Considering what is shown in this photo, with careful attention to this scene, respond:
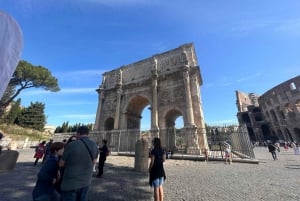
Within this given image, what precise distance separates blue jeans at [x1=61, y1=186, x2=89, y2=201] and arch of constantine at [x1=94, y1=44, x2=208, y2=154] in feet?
39.3

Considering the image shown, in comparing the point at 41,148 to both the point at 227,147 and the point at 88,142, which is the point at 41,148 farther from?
the point at 227,147

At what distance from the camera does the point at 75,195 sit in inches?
81.4

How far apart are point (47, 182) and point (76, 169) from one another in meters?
0.44

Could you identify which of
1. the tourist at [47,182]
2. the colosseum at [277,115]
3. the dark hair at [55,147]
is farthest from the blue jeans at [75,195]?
the colosseum at [277,115]

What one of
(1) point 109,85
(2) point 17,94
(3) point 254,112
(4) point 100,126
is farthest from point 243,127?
(3) point 254,112

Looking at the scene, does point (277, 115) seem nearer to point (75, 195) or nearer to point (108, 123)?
point (108, 123)

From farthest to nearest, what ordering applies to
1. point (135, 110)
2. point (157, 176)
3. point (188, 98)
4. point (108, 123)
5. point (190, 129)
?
point (135, 110), point (108, 123), point (188, 98), point (190, 129), point (157, 176)

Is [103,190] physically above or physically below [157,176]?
below

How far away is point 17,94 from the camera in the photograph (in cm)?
2878

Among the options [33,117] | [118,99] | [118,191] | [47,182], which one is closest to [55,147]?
[47,182]

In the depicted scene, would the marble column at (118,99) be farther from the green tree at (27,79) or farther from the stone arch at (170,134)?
the green tree at (27,79)

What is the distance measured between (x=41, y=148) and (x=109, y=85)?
49.5 ft

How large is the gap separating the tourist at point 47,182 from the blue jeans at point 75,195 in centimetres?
30

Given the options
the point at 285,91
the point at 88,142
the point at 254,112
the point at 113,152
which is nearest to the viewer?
the point at 88,142
